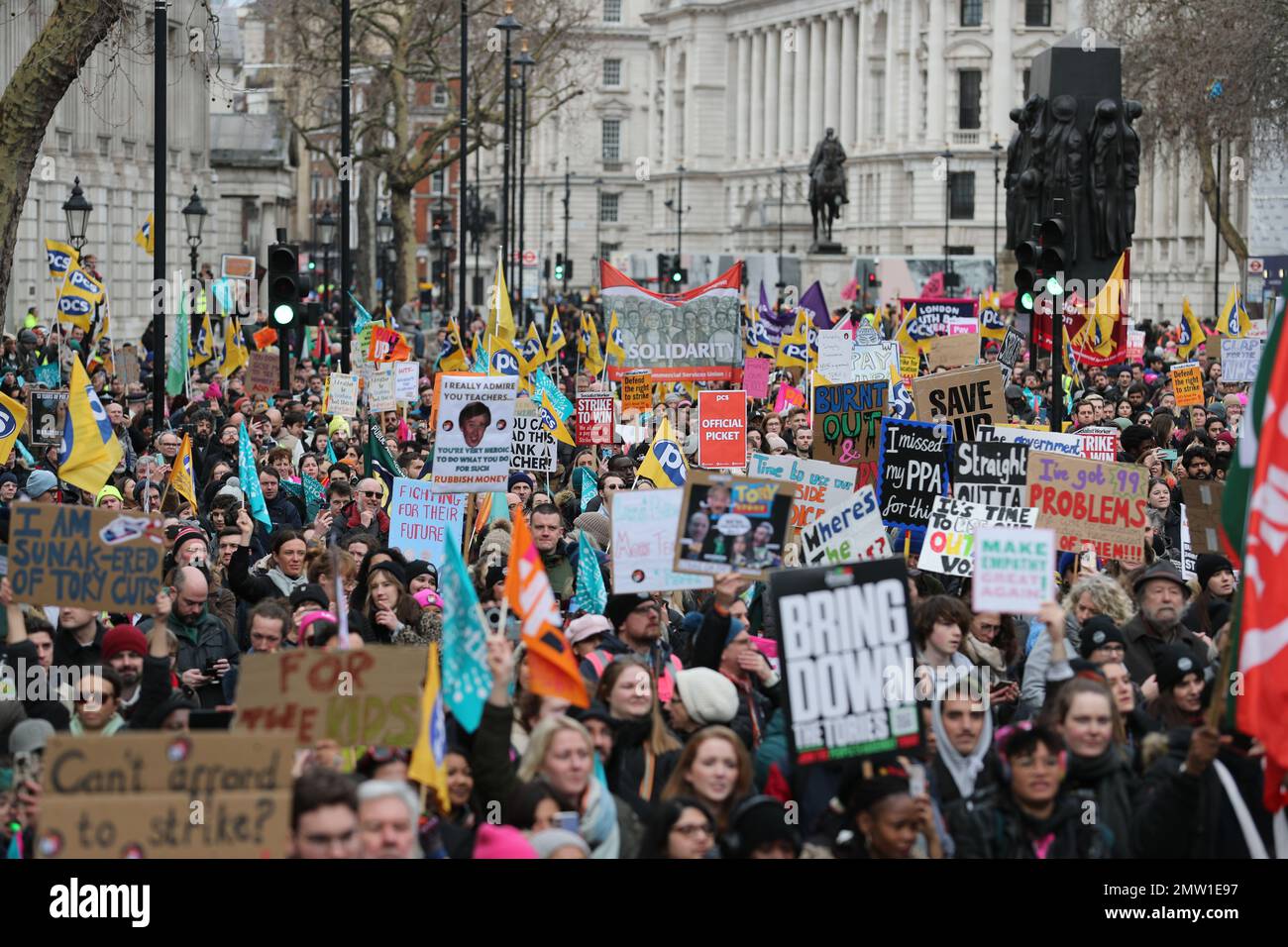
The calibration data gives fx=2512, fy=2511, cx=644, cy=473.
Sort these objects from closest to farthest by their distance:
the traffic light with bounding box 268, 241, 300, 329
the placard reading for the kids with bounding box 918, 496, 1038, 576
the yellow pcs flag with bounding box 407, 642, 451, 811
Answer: the yellow pcs flag with bounding box 407, 642, 451, 811 < the placard reading for the kids with bounding box 918, 496, 1038, 576 < the traffic light with bounding box 268, 241, 300, 329

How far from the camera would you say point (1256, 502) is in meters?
6.93

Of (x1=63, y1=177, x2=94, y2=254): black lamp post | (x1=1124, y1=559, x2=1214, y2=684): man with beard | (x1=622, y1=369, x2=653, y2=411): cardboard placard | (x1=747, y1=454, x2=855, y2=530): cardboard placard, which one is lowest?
(x1=1124, y1=559, x2=1214, y2=684): man with beard

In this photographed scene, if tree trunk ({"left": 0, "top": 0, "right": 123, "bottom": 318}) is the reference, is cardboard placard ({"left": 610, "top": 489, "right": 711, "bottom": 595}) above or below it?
below

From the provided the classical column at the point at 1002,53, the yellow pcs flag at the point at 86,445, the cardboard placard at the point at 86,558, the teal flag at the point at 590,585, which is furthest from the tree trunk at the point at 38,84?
the classical column at the point at 1002,53

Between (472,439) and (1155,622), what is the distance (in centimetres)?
491

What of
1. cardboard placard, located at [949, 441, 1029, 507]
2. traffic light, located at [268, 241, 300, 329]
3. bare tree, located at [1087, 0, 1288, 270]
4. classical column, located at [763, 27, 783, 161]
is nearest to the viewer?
cardboard placard, located at [949, 441, 1029, 507]

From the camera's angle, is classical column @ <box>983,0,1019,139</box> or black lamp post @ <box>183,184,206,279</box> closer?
black lamp post @ <box>183,184,206,279</box>

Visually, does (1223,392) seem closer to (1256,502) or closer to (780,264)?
(1256,502)

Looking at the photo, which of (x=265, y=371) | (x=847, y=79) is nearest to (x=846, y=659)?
(x=265, y=371)

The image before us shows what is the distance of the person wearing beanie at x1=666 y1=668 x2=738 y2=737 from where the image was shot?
8414 mm

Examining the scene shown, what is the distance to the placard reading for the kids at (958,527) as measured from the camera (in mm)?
11289

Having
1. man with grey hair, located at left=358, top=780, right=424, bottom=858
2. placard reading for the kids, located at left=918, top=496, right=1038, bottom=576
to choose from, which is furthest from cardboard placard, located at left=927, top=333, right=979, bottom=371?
man with grey hair, located at left=358, top=780, right=424, bottom=858

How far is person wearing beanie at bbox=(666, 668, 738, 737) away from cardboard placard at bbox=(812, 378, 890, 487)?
6.43 metres

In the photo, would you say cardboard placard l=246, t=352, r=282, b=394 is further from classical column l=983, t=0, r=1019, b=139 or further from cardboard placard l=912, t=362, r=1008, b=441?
classical column l=983, t=0, r=1019, b=139
